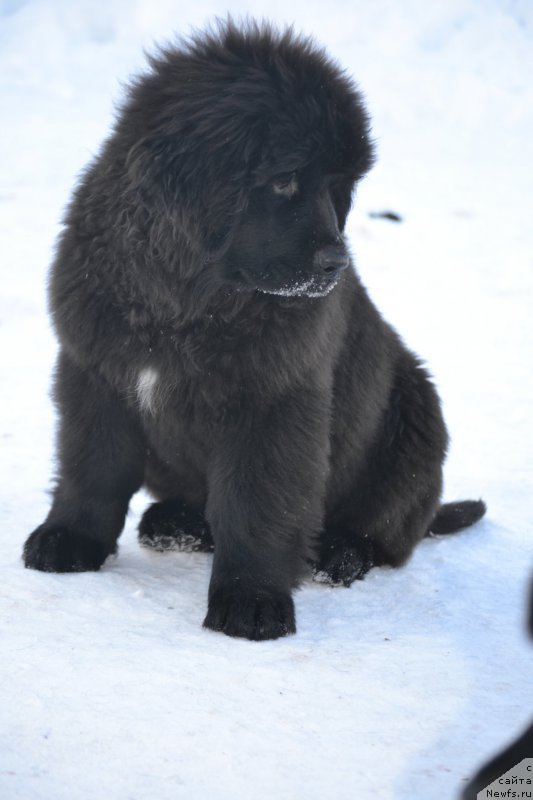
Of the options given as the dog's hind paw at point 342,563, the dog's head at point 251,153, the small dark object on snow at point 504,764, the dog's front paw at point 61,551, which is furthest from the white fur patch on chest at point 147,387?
the small dark object on snow at point 504,764

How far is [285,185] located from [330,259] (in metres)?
0.24

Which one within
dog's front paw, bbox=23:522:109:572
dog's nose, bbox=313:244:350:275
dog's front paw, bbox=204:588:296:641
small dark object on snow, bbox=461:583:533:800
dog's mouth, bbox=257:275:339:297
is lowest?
dog's front paw, bbox=23:522:109:572

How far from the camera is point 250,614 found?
2.61 metres

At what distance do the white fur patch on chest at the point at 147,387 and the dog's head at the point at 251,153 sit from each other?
305 mm

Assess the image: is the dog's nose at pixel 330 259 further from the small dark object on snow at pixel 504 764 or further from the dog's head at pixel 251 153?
the small dark object on snow at pixel 504 764

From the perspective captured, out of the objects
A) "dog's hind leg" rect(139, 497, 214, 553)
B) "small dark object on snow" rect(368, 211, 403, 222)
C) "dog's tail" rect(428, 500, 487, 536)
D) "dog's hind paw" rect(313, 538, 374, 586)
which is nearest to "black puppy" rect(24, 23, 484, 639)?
"dog's hind paw" rect(313, 538, 374, 586)

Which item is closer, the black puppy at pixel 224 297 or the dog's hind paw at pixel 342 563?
the black puppy at pixel 224 297

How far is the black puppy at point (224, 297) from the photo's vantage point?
105 inches

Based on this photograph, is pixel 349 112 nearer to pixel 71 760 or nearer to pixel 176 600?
pixel 176 600

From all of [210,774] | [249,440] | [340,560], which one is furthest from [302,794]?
[340,560]

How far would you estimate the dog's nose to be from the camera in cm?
271

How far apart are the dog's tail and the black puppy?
89 centimetres

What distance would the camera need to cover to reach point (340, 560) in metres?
3.11

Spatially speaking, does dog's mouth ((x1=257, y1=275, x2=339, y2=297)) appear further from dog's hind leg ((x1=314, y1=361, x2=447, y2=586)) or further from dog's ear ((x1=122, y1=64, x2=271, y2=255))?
dog's hind leg ((x1=314, y1=361, x2=447, y2=586))
